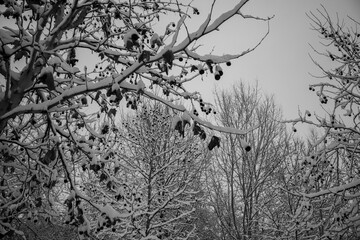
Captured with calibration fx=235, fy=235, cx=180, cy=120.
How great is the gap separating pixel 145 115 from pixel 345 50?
6.05m

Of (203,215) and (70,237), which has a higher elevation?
(203,215)

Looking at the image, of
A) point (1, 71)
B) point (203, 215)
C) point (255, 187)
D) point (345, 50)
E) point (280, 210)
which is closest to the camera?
point (1, 71)

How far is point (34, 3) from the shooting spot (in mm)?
2156

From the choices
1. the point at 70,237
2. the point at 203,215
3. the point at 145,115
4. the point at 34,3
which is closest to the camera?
the point at 34,3

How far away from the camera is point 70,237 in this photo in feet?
41.4

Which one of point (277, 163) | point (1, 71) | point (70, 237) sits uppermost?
point (277, 163)

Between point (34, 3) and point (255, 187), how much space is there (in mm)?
7746

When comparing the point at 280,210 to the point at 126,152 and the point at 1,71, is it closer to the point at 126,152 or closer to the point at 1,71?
the point at 126,152

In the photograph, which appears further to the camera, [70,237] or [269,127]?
[70,237]

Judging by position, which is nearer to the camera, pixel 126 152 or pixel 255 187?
pixel 255 187

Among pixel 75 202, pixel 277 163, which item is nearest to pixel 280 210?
pixel 277 163

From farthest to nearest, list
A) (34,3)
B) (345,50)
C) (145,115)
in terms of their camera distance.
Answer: (145,115), (345,50), (34,3)

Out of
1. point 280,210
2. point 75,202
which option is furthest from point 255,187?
point 75,202

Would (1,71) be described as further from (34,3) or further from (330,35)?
(330,35)
